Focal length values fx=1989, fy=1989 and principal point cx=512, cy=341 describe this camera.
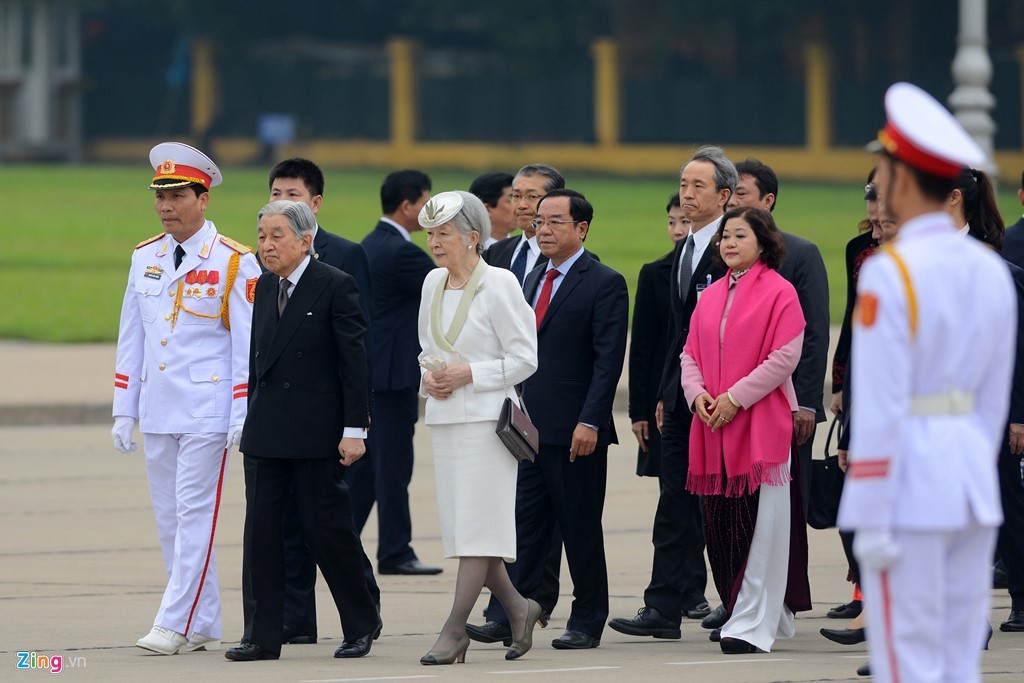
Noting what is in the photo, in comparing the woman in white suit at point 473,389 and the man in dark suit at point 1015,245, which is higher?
the man in dark suit at point 1015,245

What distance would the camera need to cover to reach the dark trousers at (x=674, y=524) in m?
7.80

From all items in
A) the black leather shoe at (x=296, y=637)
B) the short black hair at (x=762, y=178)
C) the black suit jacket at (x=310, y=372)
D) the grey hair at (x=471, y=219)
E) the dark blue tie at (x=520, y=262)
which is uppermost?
the short black hair at (x=762, y=178)

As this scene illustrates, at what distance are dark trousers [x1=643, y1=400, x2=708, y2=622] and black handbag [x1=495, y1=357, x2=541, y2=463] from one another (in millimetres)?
814

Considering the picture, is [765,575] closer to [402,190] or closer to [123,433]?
[123,433]

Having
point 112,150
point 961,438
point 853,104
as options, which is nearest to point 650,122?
point 853,104

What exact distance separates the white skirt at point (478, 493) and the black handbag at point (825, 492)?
1236 millimetres

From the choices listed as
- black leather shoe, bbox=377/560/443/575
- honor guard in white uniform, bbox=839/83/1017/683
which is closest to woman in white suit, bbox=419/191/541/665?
black leather shoe, bbox=377/560/443/575

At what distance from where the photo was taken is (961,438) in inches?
181

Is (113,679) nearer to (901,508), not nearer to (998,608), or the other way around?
(901,508)

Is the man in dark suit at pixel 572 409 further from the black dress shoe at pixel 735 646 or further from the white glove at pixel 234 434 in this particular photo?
the white glove at pixel 234 434

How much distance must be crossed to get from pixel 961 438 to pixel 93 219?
30.9 m

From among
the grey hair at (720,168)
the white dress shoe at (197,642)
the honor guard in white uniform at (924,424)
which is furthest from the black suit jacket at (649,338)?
the honor guard in white uniform at (924,424)

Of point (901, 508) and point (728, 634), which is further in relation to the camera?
point (728, 634)

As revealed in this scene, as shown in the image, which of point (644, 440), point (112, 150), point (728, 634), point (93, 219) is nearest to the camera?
point (728, 634)
